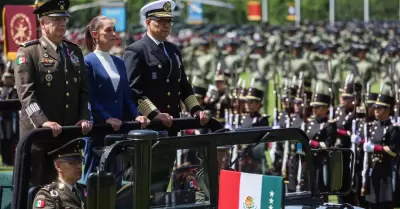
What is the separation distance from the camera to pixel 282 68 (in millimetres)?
25875

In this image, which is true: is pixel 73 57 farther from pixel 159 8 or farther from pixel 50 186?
pixel 50 186

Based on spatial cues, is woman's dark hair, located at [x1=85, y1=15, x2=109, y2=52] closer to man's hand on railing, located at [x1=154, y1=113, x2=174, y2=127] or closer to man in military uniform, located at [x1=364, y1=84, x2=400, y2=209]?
man's hand on railing, located at [x1=154, y1=113, x2=174, y2=127]

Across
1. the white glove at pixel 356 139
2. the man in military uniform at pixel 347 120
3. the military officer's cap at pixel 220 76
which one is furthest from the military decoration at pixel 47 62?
the military officer's cap at pixel 220 76

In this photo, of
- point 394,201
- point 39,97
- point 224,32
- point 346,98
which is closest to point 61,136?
point 39,97

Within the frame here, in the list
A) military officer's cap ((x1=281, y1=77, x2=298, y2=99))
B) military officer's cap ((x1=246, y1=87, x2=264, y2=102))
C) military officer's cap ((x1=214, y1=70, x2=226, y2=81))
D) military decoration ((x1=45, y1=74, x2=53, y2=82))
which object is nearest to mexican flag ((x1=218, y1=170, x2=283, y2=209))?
military decoration ((x1=45, y1=74, x2=53, y2=82))

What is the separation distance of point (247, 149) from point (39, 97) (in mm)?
1613

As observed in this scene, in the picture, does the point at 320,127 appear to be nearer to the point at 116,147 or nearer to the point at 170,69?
the point at 170,69

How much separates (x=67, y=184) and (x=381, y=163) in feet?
21.0

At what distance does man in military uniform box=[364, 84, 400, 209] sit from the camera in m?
12.1

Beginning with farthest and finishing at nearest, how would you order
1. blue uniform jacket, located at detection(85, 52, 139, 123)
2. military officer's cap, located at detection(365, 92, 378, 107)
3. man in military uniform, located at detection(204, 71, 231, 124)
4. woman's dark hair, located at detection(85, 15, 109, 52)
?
man in military uniform, located at detection(204, 71, 231, 124)
military officer's cap, located at detection(365, 92, 378, 107)
woman's dark hair, located at detection(85, 15, 109, 52)
blue uniform jacket, located at detection(85, 52, 139, 123)

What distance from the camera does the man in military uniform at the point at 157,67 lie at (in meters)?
8.19

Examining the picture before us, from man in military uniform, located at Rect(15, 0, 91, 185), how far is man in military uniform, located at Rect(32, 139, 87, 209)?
24.8 inches

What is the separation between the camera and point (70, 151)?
258 inches

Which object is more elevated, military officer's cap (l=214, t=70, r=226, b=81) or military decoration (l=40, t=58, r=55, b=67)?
military decoration (l=40, t=58, r=55, b=67)
